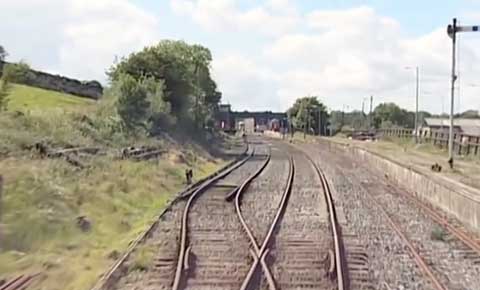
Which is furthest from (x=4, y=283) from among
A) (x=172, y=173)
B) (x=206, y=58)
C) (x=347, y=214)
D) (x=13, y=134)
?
(x=206, y=58)

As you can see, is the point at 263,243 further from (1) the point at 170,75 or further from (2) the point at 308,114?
(2) the point at 308,114

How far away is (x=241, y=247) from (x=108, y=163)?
14.9 m

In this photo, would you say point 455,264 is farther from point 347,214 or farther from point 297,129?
point 297,129

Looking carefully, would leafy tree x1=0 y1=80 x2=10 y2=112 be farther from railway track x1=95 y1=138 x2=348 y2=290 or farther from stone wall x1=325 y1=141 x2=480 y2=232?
stone wall x1=325 y1=141 x2=480 y2=232

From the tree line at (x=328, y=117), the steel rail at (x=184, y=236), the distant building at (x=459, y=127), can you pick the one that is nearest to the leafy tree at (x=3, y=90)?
the steel rail at (x=184, y=236)

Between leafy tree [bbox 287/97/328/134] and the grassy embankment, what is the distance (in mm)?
117725

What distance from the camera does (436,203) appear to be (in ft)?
84.0

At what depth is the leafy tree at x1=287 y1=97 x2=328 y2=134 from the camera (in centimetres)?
15375

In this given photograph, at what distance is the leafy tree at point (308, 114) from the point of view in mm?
153750

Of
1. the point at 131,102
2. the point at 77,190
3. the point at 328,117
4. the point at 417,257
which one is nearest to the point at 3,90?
the point at 77,190

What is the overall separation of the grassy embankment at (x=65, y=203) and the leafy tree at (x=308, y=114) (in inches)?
4635

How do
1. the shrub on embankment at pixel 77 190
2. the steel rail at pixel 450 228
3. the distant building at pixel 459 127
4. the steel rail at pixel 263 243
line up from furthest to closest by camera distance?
the distant building at pixel 459 127 < the steel rail at pixel 450 228 < the shrub on embankment at pixel 77 190 < the steel rail at pixel 263 243

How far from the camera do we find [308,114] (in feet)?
504

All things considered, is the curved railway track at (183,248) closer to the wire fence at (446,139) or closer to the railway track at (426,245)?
the railway track at (426,245)
